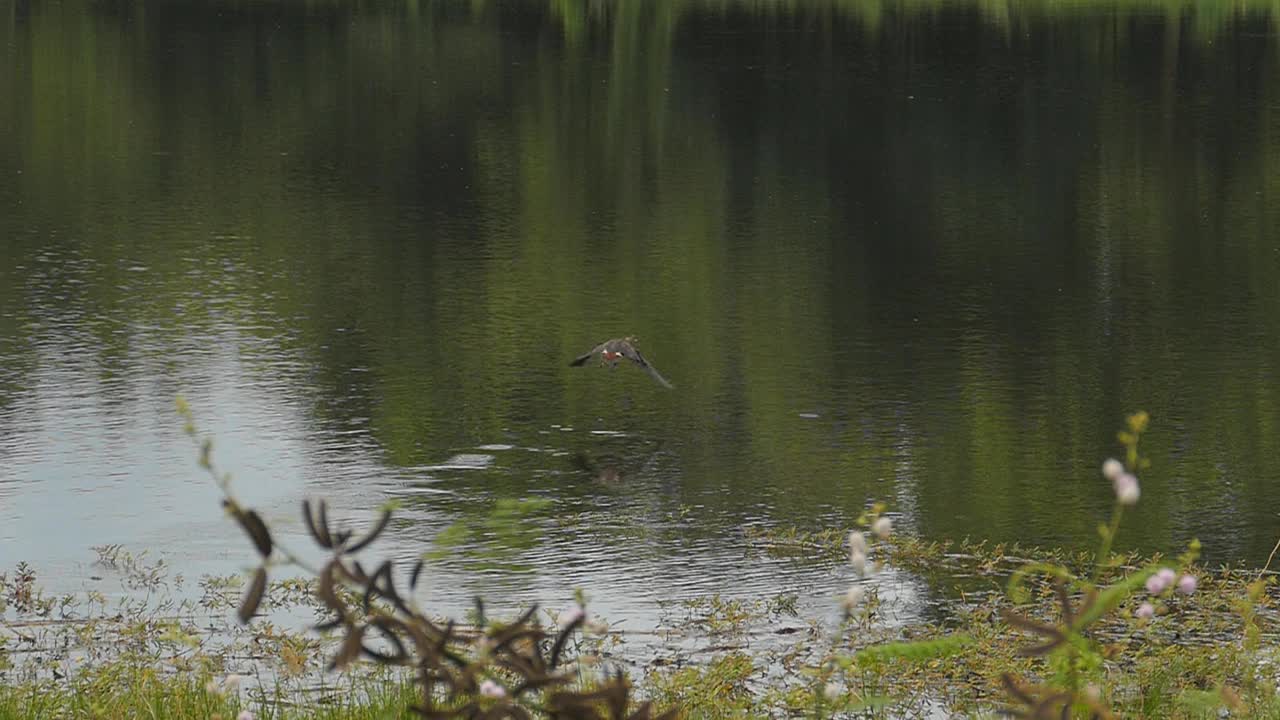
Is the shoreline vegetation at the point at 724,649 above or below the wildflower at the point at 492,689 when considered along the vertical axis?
below

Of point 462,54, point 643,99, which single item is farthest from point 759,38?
point 643,99

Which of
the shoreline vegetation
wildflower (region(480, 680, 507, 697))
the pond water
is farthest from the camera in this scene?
the pond water

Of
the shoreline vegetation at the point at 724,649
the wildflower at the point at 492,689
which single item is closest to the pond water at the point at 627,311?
the wildflower at the point at 492,689

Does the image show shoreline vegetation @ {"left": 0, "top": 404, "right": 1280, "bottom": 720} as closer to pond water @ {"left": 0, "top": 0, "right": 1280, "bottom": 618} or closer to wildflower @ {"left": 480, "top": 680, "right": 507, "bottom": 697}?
pond water @ {"left": 0, "top": 0, "right": 1280, "bottom": 618}

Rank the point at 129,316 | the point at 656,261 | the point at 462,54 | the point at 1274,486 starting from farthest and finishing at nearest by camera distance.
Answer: the point at 462,54 < the point at 656,261 < the point at 129,316 < the point at 1274,486

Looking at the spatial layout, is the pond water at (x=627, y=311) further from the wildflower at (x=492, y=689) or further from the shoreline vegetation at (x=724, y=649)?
the shoreline vegetation at (x=724, y=649)

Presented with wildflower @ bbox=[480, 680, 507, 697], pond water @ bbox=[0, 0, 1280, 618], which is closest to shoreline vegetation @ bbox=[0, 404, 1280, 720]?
pond water @ bbox=[0, 0, 1280, 618]

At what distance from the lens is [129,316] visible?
18516 millimetres

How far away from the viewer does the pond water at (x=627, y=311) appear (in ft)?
41.2

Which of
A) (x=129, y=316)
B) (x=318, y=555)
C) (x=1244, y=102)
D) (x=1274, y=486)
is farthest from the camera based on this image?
(x=1244, y=102)

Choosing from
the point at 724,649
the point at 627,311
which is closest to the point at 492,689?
the point at 724,649

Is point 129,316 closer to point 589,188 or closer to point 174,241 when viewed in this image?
point 174,241

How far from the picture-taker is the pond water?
495 inches

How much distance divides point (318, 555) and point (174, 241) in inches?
473
